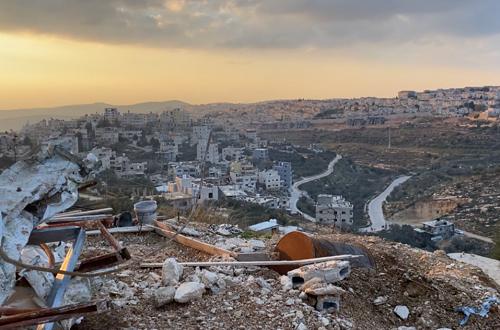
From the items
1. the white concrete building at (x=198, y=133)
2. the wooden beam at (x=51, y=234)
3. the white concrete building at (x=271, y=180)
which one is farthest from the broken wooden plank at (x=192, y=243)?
the white concrete building at (x=198, y=133)

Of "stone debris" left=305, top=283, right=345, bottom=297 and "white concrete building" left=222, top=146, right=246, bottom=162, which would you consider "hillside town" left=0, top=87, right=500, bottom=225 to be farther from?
"stone debris" left=305, top=283, right=345, bottom=297

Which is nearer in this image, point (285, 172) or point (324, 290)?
point (324, 290)

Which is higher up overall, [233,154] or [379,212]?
[233,154]

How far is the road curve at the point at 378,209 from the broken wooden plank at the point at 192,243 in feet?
51.1

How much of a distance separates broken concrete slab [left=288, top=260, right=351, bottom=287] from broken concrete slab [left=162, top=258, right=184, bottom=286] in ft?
3.10

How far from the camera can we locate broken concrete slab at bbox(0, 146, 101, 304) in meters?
1.93

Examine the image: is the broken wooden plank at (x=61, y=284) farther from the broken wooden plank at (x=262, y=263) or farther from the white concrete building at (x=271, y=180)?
the white concrete building at (x=271, y=180)

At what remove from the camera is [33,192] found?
6.81 feet

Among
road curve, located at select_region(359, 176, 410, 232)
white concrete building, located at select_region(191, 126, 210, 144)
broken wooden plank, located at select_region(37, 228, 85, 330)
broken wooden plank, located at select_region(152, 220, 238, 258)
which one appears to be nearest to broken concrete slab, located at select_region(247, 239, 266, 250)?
broken wooden plank, located at select_region(152, 220, 238, 258)

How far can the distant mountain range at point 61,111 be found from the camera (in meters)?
18.4

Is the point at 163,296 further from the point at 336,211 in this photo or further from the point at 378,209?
the point at 378,209

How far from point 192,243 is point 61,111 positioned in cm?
3619

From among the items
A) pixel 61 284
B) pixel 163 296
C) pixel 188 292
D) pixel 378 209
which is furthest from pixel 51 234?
pixel 378 209

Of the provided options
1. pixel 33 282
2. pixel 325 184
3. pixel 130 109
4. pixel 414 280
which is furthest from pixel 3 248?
pixel 130 109
